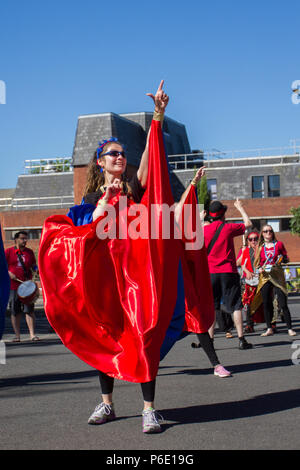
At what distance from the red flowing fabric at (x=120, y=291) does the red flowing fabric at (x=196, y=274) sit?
2.17m

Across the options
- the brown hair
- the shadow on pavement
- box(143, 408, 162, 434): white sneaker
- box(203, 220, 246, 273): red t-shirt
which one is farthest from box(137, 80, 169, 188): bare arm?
box(203, 220, 246, 273): red t-shirt

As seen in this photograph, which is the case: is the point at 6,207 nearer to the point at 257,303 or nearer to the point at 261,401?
the point at 257,303

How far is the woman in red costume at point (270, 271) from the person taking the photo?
12.5 metres

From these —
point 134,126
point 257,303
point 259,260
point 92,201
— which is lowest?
point 257,303

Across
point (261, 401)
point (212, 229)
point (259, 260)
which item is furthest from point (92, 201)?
point (259, 260)

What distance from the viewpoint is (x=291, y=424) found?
515 cm

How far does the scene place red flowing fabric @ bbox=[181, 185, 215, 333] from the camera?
7.72 m

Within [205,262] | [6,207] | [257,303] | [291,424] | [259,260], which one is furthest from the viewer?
[6,207]

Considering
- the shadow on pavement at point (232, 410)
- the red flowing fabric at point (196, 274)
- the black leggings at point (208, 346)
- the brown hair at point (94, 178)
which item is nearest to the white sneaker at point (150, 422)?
the shadow on pavement at point (232, 410)

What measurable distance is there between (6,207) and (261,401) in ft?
188

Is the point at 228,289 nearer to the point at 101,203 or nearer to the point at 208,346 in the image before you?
the point at 208,346

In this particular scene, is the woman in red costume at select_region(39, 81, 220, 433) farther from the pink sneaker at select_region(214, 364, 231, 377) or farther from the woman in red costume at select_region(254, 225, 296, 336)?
the woman in red costume at select_region(254, 225, 296, 336)

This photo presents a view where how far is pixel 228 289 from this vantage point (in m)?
10.3

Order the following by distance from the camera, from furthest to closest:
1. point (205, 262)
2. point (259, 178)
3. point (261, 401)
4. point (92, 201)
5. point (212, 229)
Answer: point (259, 178)
point (212, 229)
point (205, 262)
point (261, 401)
point (92, 201)
